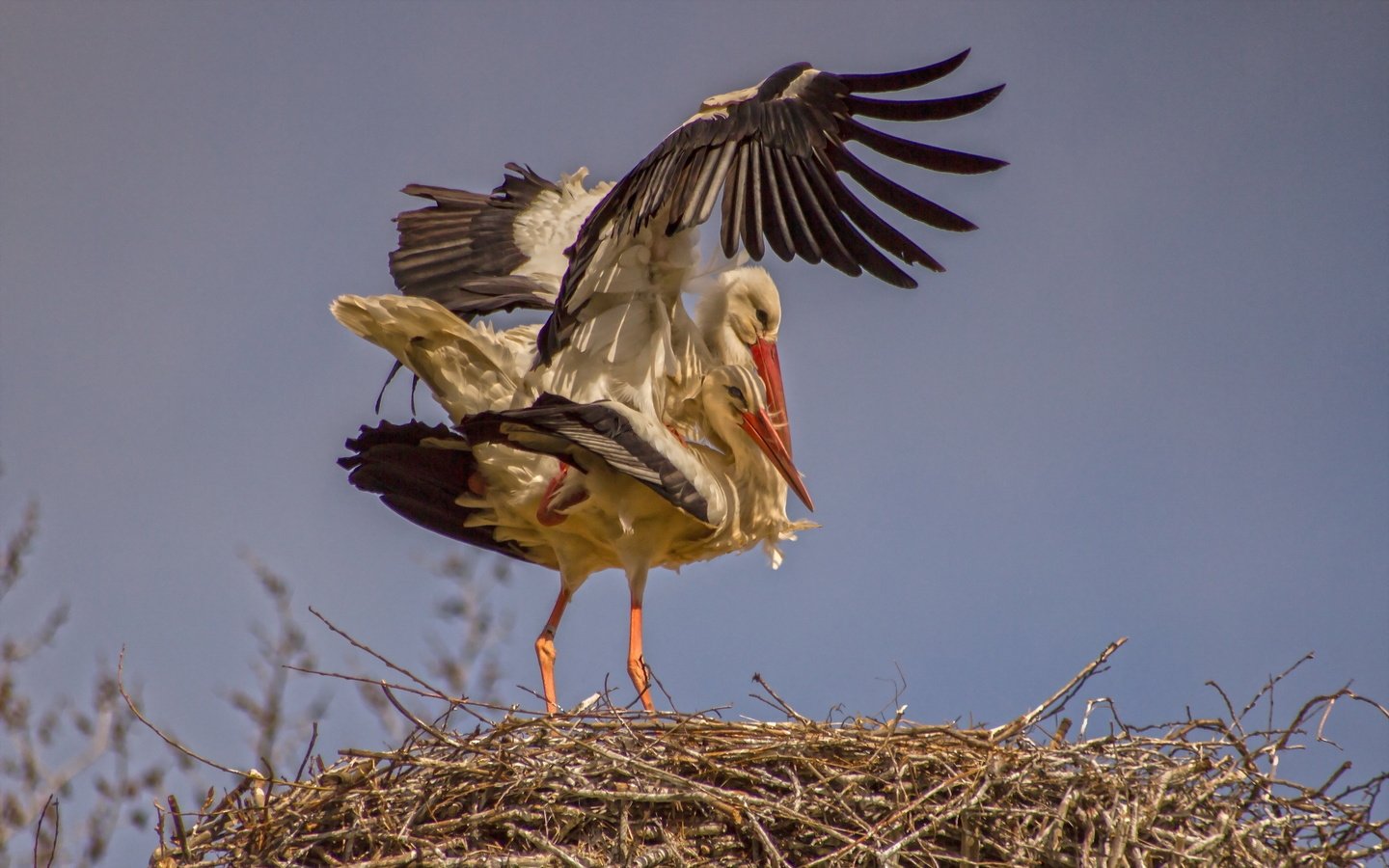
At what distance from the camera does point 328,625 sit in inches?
192

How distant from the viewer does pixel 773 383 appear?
21.3 ft

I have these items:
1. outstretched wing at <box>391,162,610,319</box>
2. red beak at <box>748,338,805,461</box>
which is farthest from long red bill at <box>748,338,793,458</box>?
outstretched wing at <box>391,162,610,319</box>

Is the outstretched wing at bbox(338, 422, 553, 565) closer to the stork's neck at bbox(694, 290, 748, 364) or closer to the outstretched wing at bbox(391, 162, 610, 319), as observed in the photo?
the outstretched wing at bbox(391, 162, 610, 319)


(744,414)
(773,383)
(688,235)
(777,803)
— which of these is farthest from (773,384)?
(777,803)

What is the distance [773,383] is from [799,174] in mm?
1212

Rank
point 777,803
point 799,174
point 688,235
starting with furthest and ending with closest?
point 688,235
point 799,174
point 777,803

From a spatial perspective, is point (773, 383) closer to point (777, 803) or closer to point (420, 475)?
point (420, 475)

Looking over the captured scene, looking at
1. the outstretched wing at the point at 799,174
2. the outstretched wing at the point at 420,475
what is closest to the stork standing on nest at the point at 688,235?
the outstretched wing at the point at 799,174

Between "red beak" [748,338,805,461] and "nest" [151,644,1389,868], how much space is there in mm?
1661

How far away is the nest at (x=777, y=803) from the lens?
4.64 m

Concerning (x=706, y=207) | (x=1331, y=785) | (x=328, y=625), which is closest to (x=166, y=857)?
(x=328, y=625)

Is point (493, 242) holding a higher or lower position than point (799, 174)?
higher

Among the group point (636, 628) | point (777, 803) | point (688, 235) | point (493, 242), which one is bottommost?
point (777, 803)

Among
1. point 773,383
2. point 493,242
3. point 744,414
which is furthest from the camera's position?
point 493,242
